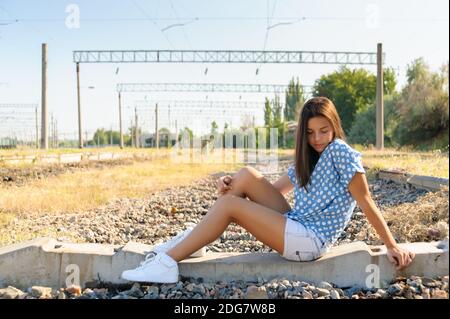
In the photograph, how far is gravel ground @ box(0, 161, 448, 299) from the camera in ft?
7.72

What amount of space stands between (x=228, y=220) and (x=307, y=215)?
41 cm

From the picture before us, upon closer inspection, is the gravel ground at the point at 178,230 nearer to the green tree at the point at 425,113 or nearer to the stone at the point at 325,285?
the stone at the point at 325,285

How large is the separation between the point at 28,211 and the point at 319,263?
3.78 metres

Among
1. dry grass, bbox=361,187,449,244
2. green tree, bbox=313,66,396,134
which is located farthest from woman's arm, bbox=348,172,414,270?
green tree, bbox=313,66,396,134

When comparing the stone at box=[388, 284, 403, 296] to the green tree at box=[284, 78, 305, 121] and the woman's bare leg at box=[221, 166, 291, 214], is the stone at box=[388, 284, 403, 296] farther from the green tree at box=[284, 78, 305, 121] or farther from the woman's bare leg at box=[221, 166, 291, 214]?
the green tree at box=[284, 78, 305, 121]

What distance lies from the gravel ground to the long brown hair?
0.57m

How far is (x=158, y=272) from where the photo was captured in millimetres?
2404

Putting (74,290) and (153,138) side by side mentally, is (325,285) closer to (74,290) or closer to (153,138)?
(74,290)

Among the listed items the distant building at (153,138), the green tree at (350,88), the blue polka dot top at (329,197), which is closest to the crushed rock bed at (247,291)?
the blue polka dot top at (329,197)

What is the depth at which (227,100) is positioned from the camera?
42.8m

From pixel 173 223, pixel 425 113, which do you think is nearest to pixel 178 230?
pixel 173 223

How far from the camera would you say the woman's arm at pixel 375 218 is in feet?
7.51
